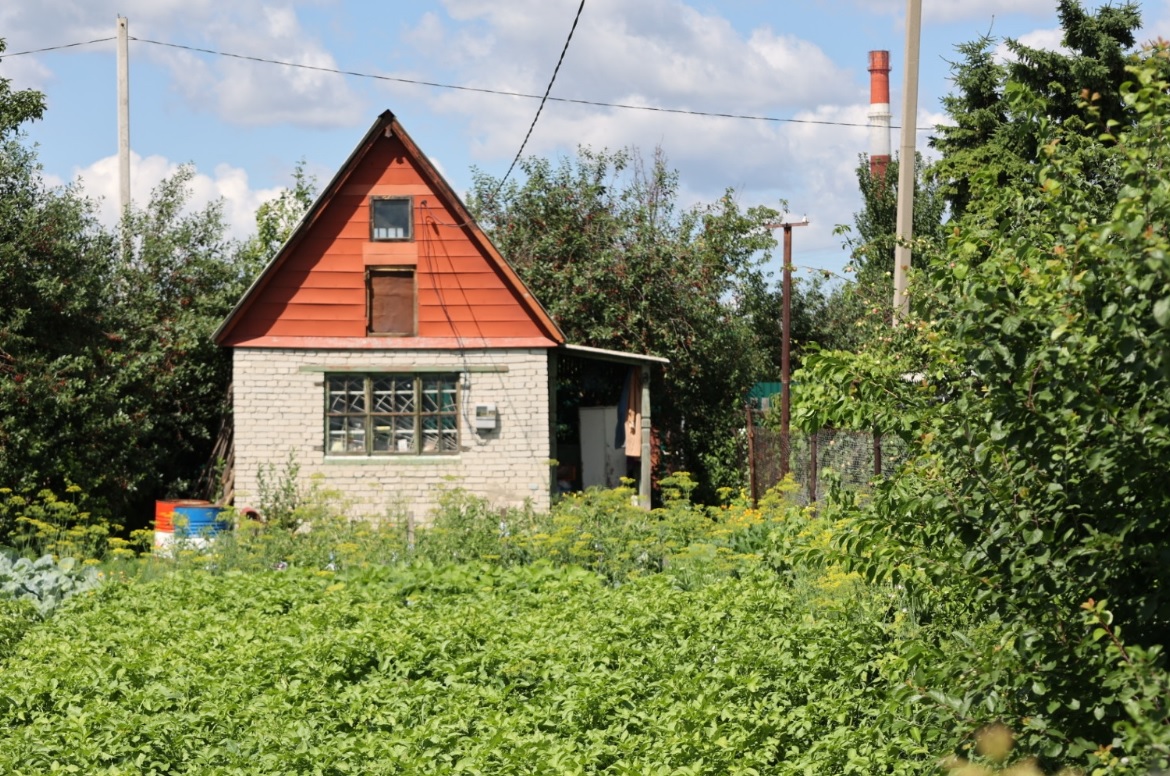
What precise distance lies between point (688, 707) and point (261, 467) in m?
12.1

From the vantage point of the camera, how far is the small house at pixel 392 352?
1733 cm

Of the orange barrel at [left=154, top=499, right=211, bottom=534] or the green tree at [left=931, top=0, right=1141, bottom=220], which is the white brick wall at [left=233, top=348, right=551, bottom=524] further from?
the green tree at [left=931, top=0, right=1141, bottom=220]

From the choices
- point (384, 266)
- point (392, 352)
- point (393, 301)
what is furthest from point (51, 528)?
point (384, 266)

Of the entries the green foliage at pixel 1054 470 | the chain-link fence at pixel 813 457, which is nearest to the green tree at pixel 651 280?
the chain-link fence at pixel 813 457

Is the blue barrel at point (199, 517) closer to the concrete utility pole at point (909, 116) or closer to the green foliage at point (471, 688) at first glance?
the green foliage at point (471, 688)

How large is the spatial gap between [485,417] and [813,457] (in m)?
5.02

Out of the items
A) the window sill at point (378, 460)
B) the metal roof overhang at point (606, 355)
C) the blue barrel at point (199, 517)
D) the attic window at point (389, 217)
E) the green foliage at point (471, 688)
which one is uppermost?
the attic window at point (389, 217)

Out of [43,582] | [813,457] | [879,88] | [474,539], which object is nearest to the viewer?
[43,582]

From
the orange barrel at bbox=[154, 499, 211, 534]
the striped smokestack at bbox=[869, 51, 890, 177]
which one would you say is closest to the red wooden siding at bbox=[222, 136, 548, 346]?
the orange barrel at bbox=[154, 499, 211, 534]

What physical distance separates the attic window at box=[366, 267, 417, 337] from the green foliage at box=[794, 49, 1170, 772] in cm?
1328

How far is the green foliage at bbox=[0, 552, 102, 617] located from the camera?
10.7 m

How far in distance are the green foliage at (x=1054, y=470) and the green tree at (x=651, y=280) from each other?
15874 mm

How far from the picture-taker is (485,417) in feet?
57.6

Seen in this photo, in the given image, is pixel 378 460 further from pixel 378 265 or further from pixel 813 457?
pixel 813 457
